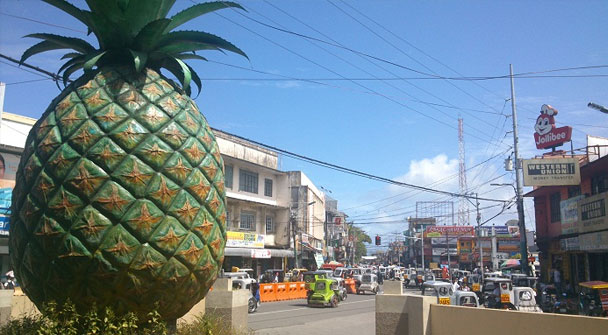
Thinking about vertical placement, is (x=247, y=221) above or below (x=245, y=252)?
above

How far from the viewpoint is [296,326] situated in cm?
1895

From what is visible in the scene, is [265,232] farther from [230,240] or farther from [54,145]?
[54,145]

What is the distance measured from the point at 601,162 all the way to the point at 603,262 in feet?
18.3

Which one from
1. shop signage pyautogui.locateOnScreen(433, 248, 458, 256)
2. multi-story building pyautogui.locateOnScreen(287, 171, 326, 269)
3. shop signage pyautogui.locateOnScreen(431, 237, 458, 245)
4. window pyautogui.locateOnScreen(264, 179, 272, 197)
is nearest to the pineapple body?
window pyautogui.locateOnScreen(264, 179, 272, 197)

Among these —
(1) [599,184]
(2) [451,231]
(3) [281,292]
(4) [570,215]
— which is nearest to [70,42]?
(4) [570,215]

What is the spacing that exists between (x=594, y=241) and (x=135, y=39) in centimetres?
2536

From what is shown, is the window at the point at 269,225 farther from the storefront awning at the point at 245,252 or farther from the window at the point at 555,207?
the window at the point at 555,207

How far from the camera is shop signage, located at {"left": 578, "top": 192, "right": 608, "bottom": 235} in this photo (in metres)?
23.6

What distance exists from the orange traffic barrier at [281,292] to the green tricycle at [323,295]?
5.39 metres

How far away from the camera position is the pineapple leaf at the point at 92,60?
5461mm

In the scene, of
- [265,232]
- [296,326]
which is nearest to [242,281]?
[296,326]

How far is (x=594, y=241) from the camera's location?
2462 centimetres

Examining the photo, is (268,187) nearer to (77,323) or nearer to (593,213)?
(593,213)

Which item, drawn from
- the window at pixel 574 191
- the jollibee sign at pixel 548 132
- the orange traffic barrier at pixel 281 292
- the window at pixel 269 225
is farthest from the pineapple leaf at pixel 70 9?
the window at pixel 269 225
